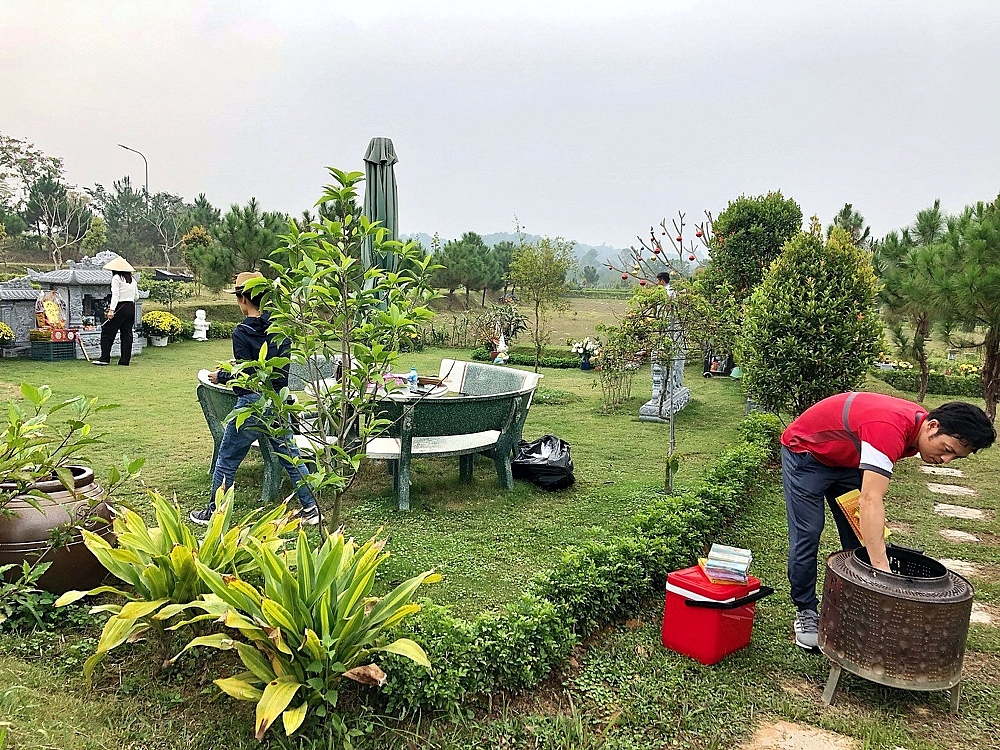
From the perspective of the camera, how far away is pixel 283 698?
96.3 inches

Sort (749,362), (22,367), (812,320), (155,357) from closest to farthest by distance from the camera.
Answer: (812,320), (749,362), (22,367), (155,357)

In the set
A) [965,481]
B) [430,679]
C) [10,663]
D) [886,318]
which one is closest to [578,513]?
[430,679]

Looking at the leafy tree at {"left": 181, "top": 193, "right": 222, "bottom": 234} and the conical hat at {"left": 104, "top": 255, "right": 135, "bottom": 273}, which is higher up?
the leafy tree at {"left": 181, "top": 193, "right": 222, "bottom": 234}

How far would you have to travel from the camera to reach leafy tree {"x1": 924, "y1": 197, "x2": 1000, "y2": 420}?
253 inches

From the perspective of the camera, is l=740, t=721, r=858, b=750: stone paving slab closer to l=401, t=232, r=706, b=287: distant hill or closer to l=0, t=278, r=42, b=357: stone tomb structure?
l=401, t=232, r=706, b=287: distant hill

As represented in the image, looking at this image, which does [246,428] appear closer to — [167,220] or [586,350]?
[586,350]

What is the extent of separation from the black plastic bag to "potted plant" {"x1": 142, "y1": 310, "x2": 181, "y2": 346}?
12312 millimetres

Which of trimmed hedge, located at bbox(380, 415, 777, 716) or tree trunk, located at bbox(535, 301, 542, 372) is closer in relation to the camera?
trimmed hedge, located at bbox(380, 415, 777, 716)

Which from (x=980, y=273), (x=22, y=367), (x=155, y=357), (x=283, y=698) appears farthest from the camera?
(x=155, y=357)

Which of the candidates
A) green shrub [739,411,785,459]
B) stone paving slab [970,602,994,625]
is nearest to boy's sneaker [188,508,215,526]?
stone paving slab [970,602,994,625]

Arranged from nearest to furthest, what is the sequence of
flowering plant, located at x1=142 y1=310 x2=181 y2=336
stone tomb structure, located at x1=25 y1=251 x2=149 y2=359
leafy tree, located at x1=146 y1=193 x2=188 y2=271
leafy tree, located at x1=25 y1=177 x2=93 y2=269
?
stone tomb structure, located at x1=25 y1=251 x2=149 y2=359 < flowering plant, located at x1=142 y1=310 x2=181 y2=336 < leafy tree, located at x1=25 y1=177 x2=93 y2=269 < leafy tree, located at x1=146 y1=193 x2=188 y2=271

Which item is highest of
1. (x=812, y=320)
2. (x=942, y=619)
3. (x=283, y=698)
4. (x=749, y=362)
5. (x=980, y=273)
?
(x=980, y=273)

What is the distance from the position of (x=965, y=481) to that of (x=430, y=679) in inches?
247

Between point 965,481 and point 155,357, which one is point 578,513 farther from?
point 155,357
